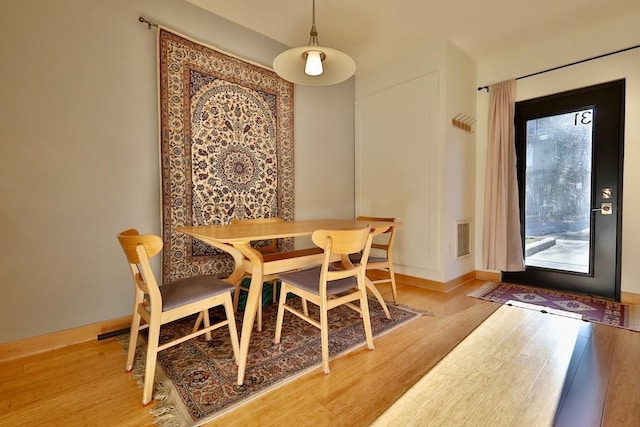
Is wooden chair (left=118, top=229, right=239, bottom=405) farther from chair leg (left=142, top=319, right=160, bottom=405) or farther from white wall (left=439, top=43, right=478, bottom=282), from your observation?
white wall (left=439, top=43, right=478, bottom=282)

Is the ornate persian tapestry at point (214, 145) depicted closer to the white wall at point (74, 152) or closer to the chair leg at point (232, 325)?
the white wall at point (74, 152)

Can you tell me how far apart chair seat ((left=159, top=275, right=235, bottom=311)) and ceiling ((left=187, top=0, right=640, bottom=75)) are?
2318 mm

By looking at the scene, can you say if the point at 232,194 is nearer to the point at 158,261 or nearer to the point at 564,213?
the point at 158,261

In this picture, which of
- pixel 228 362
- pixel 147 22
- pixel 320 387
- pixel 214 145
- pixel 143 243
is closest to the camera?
pixel 143 243

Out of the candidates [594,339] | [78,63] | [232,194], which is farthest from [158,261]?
[594,339]

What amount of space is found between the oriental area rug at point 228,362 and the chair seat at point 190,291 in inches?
17.1

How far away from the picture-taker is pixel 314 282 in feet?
5.76

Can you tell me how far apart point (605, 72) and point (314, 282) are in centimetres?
337

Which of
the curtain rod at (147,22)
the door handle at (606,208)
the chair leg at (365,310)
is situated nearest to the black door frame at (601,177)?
the door handle at (606,208)

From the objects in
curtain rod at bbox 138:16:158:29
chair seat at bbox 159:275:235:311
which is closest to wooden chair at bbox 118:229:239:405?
chair seat at bbox 159:275:235:311

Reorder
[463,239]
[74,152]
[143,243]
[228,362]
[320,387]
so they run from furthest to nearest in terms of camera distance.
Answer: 1. [463,239]
2. [74,152]
3. [228,362]
4. [320,387]
5. [143,243]

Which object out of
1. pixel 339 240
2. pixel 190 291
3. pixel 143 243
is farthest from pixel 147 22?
pixel 339 240

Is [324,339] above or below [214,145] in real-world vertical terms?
below

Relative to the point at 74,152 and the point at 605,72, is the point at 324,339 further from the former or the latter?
the point at 605,72
